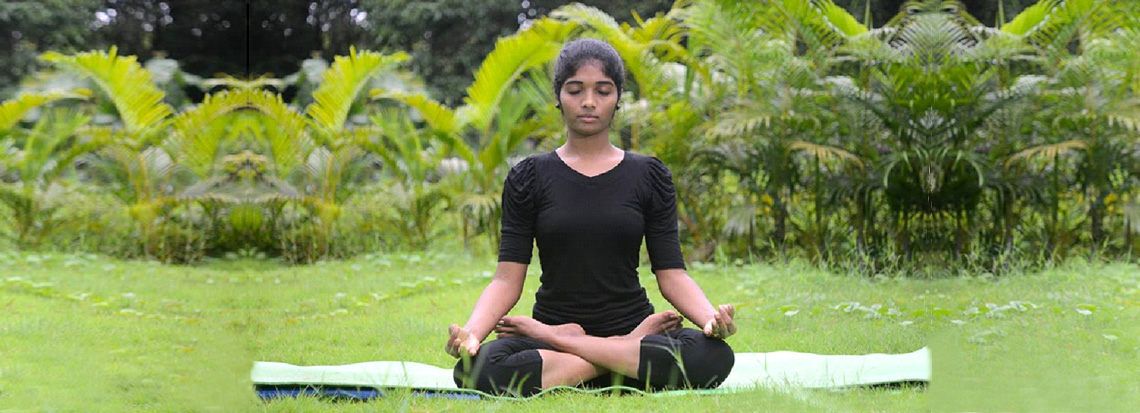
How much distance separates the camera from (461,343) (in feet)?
8.98

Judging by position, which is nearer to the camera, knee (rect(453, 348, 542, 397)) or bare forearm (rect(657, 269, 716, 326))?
knee (rect(453, 348, 542, 397))

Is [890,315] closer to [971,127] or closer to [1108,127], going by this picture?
[971,127]

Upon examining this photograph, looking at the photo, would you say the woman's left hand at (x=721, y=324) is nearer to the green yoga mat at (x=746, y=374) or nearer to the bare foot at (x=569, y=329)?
the green yoga mat at (x=746, y=374)

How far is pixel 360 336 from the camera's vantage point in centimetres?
462

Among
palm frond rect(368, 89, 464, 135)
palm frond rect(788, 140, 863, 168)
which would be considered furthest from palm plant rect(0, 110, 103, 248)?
palm frond rect(788, 140, 863, 168)

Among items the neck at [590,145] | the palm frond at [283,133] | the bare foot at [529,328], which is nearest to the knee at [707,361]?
A: the bare foot at [529,328]

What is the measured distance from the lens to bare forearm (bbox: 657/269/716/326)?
9.84 feet

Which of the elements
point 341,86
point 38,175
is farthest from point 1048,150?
point 38,175

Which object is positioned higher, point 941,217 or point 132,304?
point 941,217

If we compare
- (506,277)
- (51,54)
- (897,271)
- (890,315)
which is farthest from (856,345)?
(51,54)

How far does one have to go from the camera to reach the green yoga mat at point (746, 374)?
120 inches

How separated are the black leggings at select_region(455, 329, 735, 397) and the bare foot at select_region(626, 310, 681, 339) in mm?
29

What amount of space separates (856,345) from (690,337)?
63.8 inches

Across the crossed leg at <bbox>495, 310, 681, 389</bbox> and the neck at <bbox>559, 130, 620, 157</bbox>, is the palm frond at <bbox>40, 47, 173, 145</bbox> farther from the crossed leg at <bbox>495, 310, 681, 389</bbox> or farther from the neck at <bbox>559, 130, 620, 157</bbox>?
the crossed leg at <bbox>495, 310, 681, 389</bbox>
